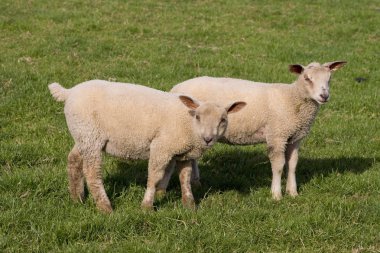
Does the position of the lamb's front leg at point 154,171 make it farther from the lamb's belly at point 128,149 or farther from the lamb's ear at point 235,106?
the lamb's ear at point 235,106

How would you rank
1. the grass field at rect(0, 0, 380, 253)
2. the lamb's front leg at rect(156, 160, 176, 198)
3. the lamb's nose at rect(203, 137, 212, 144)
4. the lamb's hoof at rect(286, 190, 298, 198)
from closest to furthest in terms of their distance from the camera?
the grass field at rect(0, 0, 380, 253), the lamb's nose at rect(203, 137, 212, 144), the lamb's front leg at rect(156, 160, 176, 198), the lamb's hoof at rect(286, 190, 298, 198)

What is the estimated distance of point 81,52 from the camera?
13.0 metres

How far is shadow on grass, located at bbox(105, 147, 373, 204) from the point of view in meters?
7.21

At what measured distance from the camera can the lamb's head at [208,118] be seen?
5.81 m

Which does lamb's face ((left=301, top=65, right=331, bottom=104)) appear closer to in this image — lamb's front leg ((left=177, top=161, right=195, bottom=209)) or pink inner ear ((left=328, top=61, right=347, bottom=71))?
pink inner ear ((left=328, top=61, right=347, bottom=71))

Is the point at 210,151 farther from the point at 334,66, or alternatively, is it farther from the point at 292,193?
the point at 334,66

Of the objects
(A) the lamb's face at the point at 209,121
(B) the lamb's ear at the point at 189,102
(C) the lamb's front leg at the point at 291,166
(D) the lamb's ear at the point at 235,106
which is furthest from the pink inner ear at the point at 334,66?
(B) the lamb's ear at the point at 189,102

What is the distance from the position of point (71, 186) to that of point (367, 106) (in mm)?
6426

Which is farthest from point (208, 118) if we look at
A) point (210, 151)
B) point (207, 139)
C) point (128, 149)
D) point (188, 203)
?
point (210, 151)

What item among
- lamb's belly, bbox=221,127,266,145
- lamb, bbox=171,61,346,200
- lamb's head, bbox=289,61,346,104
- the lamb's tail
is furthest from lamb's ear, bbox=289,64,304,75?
the lamb's tail

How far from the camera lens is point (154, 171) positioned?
6.15 meters

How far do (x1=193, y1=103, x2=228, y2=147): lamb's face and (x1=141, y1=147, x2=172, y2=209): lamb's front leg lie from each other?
50 centimetres

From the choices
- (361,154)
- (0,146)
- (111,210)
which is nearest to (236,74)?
(361,154)

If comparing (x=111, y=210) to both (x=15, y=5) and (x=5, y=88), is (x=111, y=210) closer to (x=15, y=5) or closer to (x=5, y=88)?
(x=5, y=88)
